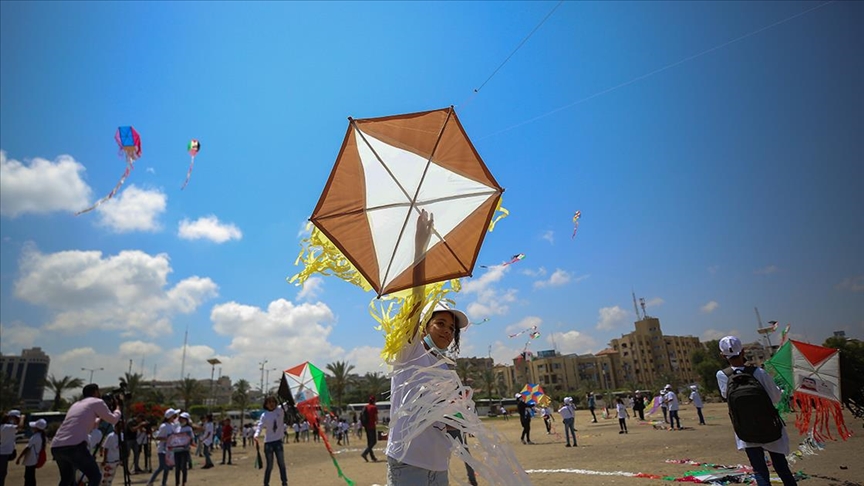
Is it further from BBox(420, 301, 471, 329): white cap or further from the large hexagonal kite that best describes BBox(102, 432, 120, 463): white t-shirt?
BBox(420, 301, 471, 329): white cap

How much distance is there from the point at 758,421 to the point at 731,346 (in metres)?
0.83

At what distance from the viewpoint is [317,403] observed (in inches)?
640

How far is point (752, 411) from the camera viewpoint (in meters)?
4.59

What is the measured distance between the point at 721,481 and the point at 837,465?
8.57 ft

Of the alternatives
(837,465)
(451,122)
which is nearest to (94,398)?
(451,122)

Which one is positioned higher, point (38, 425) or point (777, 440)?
point (38, 425)

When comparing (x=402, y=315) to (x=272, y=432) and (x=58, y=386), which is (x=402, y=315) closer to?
(x=272, y=432)

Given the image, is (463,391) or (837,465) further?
(837,465)

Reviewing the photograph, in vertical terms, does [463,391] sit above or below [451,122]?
below

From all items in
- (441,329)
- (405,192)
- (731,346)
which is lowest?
(731,346)

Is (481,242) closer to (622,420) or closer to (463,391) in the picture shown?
(463,391)

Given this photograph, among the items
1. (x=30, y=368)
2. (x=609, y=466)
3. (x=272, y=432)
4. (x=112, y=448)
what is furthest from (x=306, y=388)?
(x=30, y=368)

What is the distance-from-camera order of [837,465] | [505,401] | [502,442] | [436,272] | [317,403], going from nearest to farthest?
[502,442] → [436,272] → [837,465] → [317,403] → [505,401]

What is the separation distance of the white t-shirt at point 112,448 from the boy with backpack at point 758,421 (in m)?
11.0
